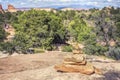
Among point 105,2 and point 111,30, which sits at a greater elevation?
point 105,2

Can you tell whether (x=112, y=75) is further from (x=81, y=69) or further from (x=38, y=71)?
(x=38, y=71)

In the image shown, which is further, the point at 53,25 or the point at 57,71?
the point at 53,25

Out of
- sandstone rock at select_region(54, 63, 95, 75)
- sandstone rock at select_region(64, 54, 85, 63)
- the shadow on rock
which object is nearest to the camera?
sandstone rock at select_region(64, 54, 85, 63)

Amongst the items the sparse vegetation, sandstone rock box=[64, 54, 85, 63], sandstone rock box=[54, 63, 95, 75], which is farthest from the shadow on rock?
the sparse vegetation

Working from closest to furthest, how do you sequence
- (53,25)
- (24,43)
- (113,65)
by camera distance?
(113,65) < (24,43) < (53,25)

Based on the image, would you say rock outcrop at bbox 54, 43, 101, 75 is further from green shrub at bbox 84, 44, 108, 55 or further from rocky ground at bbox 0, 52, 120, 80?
green shrub at bbox 84, 44, 108, 55

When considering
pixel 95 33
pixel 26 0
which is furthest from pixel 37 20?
pixel 26 0

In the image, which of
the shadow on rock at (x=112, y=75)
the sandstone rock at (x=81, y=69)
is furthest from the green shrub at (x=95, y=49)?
the sandstone rock at (x=81, y=69)

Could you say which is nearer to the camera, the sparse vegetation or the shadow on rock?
the shadow on rock

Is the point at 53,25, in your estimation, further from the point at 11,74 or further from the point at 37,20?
the point at 11,74

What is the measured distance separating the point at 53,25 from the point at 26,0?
Answer: 721 inches

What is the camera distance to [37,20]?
70.6 m

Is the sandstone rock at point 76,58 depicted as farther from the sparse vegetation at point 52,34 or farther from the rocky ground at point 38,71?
the sparse vegetation at point 52,34

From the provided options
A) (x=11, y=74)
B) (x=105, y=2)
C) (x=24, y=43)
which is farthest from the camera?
(x=105, y=2)
